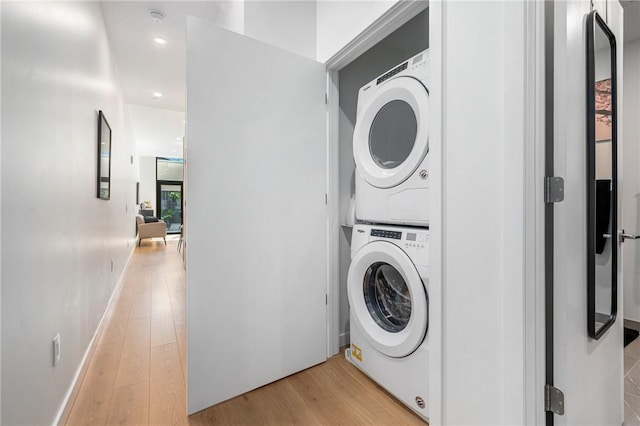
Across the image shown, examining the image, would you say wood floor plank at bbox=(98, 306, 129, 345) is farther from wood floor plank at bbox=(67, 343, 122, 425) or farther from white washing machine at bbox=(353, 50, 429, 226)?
white washing machine at bbox=(353, 50, 429, 226)

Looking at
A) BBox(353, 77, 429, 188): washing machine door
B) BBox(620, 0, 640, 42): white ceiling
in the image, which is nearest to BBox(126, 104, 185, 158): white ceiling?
BBox(353, 77, 429, 188): washing machine door

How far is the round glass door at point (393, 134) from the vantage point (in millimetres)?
1568

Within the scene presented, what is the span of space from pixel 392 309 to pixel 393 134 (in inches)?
39.5

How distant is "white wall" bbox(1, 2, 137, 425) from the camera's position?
3.13ft

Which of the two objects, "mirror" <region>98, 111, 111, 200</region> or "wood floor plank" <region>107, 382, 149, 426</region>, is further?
"mirror" <region>98, 111, 111, 200</region>

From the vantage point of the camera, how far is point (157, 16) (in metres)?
2.57

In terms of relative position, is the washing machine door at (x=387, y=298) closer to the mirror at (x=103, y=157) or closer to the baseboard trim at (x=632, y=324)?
the baseboard trim at (x=632, y=324)

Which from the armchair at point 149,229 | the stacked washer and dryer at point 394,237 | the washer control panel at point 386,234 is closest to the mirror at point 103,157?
the stacked washer and dryer at point 394,237

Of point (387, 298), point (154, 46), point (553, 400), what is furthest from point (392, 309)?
point (154, 46)

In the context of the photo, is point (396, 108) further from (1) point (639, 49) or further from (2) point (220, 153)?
(1) point (639, 49)

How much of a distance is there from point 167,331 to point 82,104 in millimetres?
1734

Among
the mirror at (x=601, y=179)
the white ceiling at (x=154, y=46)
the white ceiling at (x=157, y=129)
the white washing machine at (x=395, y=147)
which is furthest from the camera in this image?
the white ceiling at (x=157, y=129)

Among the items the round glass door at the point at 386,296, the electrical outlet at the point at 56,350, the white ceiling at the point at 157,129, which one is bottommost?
the electrical outlet at the point at 56,350

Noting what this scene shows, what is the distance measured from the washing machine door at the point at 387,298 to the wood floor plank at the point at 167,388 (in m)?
1.02
